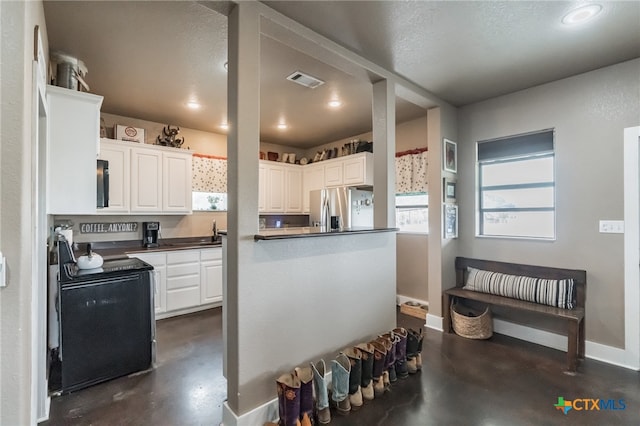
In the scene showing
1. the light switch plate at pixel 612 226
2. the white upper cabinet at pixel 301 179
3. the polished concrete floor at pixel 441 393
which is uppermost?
the white upper cabinet at pixel 301 179

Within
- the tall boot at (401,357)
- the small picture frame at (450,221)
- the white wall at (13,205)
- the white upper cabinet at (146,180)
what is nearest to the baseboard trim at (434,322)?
the small picture frame at (450,221)

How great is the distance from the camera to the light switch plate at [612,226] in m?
2.64

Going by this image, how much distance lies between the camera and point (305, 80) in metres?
2.94

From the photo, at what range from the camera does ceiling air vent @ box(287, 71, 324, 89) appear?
2.84 meters

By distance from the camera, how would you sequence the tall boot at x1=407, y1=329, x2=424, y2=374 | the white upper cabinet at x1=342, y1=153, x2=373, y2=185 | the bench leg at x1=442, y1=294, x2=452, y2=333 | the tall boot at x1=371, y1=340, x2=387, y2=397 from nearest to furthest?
the tall boot at x1=371, y1=340, x2=387, y2=397, the tall boot at x1=407, y1=329, x2=424, y2=374, the bench leg at x1=442, y1=294, x2=452, y2=333, the white upper cabinet at x1=342, y1=153, x2=373, y2=185

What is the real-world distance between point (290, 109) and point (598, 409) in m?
3.95

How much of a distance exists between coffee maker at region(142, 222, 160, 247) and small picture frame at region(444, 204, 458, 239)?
3902 mm

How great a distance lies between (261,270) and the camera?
6.09ft

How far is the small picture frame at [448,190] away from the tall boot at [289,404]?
2.70m

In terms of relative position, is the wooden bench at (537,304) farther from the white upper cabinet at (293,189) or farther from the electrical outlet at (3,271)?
the electrical outlet at (3,271)

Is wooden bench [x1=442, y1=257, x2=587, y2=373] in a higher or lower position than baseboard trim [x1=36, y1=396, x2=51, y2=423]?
higher

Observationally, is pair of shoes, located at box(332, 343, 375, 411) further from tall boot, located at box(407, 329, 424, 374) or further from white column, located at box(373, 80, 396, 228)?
white column, located at box(373, 80, 396, 228)

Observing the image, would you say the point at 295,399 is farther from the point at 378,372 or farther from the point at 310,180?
the point at 310,180

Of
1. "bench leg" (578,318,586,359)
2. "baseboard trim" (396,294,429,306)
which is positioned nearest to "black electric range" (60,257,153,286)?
"baseboard trim" (396,294,429,306)
